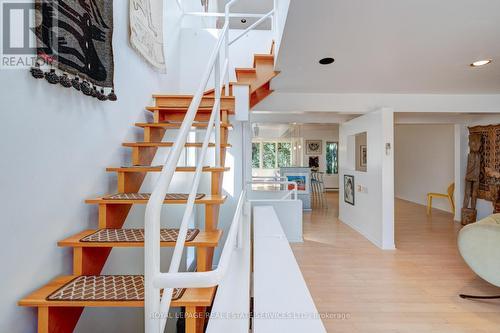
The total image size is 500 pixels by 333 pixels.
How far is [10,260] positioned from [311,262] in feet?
10.2

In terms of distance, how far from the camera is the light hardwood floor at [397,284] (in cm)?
223

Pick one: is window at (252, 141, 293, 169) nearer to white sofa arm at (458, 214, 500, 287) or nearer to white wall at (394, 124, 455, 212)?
white wall at (394, 124, 455, 212)

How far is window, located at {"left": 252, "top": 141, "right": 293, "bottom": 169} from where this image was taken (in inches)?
510

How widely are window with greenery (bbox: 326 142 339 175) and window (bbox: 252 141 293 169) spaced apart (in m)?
1.92

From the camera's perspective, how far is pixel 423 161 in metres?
7.81

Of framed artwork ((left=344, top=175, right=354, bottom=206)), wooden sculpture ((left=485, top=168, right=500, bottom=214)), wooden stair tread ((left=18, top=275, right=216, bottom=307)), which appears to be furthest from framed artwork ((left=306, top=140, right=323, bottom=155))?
wooden stair tread ((left=18, top=275, right=216, bottom=307))

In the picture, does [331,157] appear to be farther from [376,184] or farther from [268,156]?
[376,184]

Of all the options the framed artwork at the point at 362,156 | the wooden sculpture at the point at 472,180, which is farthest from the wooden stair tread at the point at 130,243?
the wooden sculpture at the point at 472,180

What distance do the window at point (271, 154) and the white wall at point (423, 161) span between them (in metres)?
5.01

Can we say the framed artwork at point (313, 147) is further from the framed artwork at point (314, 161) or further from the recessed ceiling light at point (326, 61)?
the recessed ceiling light at point (326, 61)

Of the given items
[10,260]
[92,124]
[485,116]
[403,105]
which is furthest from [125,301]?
[485,116]

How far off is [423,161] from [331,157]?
406 centimetres

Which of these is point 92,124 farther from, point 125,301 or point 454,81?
point 454,81

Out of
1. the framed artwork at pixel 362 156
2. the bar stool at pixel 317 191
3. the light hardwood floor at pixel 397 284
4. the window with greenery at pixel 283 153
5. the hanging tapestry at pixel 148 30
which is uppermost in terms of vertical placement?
the hanging tapestry at pixel 148 30
